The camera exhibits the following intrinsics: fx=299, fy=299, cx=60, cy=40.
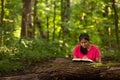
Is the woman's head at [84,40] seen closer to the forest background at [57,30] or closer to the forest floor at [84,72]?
the forest floor at [84,72]

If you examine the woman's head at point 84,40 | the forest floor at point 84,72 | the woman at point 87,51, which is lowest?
the forest floor at point 84,72

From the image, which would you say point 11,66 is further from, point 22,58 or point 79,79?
point 79,79

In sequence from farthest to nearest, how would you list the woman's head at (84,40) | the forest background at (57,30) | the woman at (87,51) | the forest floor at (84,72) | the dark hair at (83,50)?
1. the forest background at (57,30)
2. the dark hair at (83,50)
3. the woman at (87,51)
4. the woman's head at (84,40)
5. the forest floor at (84,72)

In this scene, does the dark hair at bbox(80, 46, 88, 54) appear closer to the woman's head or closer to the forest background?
the woman's head

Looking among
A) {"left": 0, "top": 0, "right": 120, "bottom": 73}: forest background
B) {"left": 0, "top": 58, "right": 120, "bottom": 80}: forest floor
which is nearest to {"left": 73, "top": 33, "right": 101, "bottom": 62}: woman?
{"left": 0, "top": 58, "right": 120, "bottom": 80}: forest floor

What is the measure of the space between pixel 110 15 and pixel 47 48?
698 centimetres

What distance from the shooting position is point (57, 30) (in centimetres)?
2805

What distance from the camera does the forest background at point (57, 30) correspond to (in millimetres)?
12117

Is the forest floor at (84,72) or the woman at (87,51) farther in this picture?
the woman at (87,51)

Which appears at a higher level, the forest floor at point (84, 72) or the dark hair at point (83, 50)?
the dark hair at point (83, 50)

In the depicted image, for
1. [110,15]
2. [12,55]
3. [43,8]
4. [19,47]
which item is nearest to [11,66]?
[12,55]

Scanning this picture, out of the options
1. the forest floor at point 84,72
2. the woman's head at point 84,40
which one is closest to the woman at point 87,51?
the woman's head at point 84,40

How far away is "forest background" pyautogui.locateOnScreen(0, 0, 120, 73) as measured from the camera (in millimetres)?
12117

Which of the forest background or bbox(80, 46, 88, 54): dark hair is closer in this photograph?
bbox(80, 46, 88, 54): dark hair
